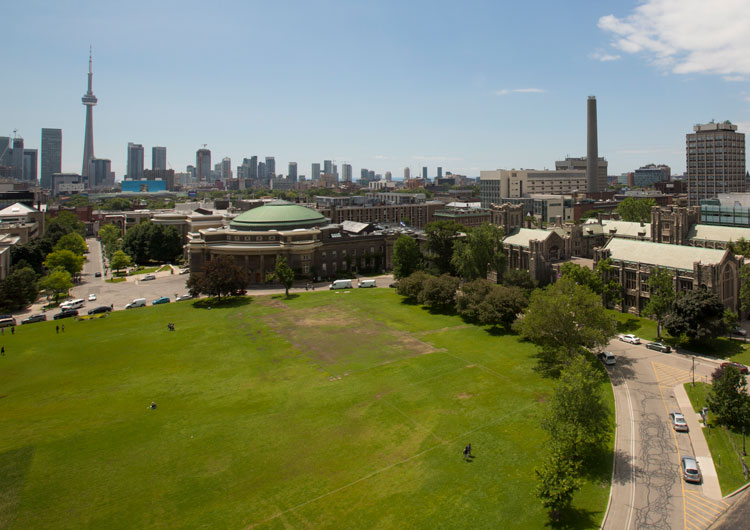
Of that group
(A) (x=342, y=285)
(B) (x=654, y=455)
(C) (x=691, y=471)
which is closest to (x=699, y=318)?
(B) (x=654, y=455)

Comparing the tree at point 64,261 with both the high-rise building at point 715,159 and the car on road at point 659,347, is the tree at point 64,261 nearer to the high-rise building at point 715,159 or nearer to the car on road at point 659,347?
the car on road at point 659,347

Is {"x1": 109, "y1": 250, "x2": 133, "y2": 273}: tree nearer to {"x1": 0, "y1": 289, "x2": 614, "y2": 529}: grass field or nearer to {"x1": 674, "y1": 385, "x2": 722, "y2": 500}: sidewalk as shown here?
{"x1": 0, "y1": 289, "x2": 614, "y2": 529}: grass field

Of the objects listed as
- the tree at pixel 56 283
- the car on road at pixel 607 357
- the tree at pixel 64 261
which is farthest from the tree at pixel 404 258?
the tree at pixel 64 261

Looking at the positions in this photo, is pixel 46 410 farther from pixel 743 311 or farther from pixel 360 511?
pixel 743 311

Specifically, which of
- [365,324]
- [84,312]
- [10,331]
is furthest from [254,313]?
[10,331]

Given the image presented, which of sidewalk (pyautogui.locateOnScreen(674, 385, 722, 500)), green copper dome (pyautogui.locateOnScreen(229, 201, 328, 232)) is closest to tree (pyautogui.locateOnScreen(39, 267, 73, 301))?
green copper dome (pyautogui.locateOnScreen(229, 201, 328, 232))

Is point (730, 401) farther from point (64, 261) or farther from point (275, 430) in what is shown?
point (64, 261)
